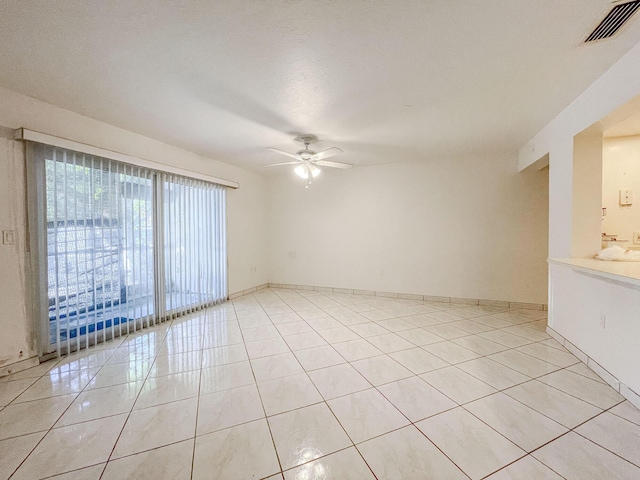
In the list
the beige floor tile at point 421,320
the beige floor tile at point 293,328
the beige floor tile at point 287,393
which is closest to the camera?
the beige floor tile at point 287,393

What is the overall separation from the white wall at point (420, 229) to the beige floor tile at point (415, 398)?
2901mm

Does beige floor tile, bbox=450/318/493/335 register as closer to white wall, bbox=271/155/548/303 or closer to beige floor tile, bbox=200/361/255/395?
white wall, bbox=271/155/548/303

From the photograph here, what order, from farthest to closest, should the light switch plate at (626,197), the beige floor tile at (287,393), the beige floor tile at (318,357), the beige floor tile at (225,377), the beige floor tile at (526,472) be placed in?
the light switch plate at (626,197)
the beige floor tile at (318,357)
the beige floor tile at (225,377)
the beige floor tile at (287,393)
the beige floor tile at (526,472)

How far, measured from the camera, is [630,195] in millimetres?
3043

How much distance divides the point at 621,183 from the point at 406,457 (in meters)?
4.17

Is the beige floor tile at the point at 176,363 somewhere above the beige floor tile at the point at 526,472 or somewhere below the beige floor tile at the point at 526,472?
below

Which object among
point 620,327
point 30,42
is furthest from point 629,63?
point 30,42

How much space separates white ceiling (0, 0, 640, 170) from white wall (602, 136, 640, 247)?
1080 millimetres

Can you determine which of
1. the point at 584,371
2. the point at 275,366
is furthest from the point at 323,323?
the point at 584,371

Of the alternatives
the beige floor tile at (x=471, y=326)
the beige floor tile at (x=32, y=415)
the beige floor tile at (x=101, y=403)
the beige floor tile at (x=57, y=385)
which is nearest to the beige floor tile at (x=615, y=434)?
the beige floor tile at (x=471, y=326)

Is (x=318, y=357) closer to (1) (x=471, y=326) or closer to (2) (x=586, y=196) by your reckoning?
(1) (x=471, y=326)

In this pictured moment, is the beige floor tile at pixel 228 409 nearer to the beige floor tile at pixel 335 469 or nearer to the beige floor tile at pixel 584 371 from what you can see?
the beige floor tile at pixel 335 469

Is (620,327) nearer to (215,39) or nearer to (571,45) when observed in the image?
(571,45)

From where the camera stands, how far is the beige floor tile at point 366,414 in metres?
1.55
